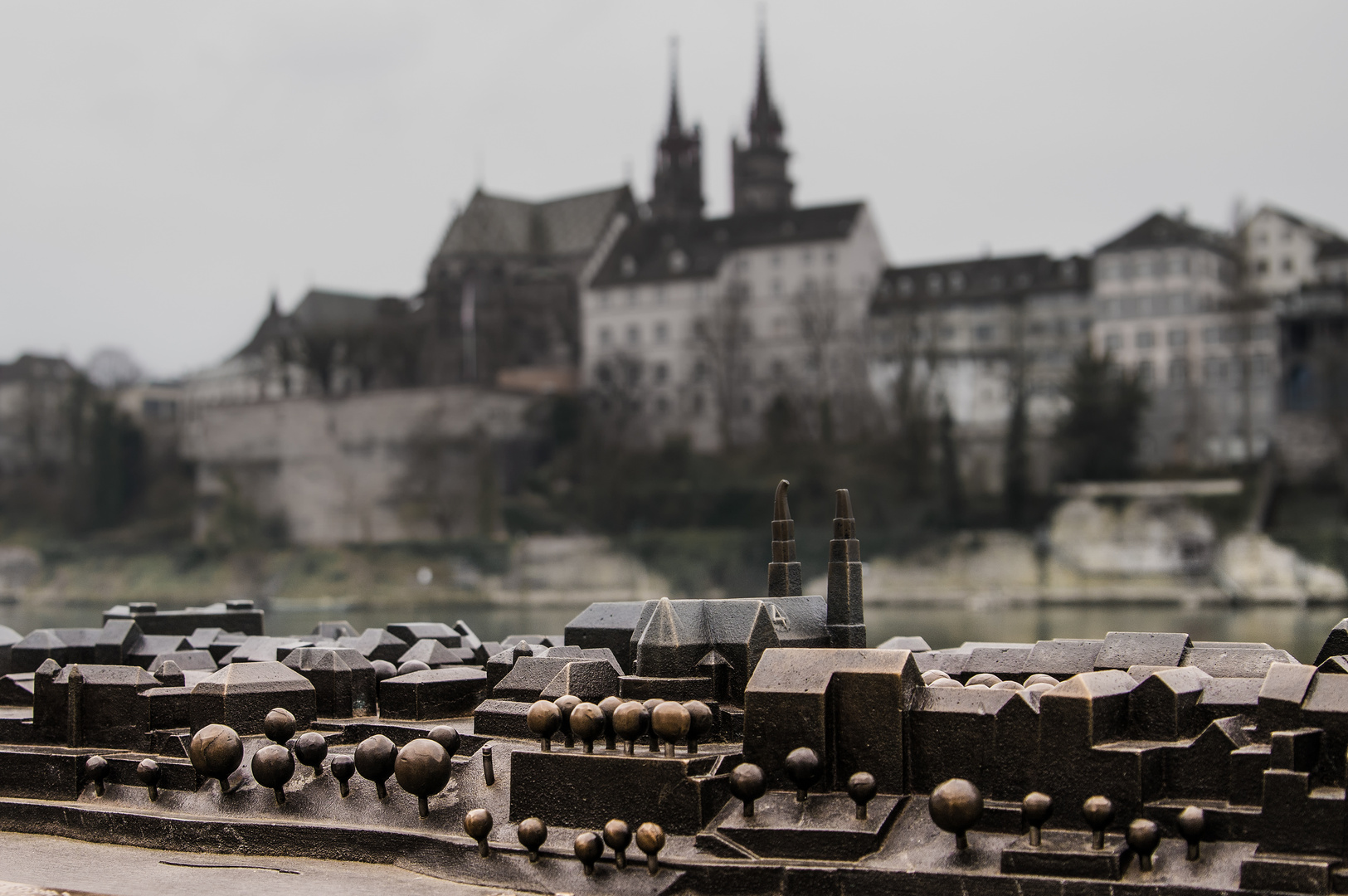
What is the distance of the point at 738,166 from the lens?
403 ft

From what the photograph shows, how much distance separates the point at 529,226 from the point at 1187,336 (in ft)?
167

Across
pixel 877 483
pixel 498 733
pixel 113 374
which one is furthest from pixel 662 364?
pixel 498 733

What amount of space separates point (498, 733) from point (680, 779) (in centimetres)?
402

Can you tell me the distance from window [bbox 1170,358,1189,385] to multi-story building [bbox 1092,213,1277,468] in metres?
0.05

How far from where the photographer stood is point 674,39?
127 meters

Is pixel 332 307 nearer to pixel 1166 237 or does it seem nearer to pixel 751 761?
pixel 1166 237

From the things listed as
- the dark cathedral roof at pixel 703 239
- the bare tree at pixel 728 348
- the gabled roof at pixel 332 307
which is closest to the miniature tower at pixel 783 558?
the bare tree at pixel 728 348

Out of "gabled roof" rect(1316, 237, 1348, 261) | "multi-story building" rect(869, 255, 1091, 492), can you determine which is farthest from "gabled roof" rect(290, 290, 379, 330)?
"gabled roof" rect(1316, 237, 1348, 261)

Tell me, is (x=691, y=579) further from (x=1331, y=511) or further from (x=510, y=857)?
(x=510, y=857)

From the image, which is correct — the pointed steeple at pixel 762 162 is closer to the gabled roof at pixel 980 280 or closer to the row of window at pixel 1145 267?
the gabled roof at pixel 980 280

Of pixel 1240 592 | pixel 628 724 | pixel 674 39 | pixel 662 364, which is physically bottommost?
pixel 1240 592

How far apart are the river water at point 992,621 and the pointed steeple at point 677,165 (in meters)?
45.3

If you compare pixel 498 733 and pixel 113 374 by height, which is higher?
pixel 113 374

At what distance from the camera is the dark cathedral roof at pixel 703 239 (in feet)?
362
